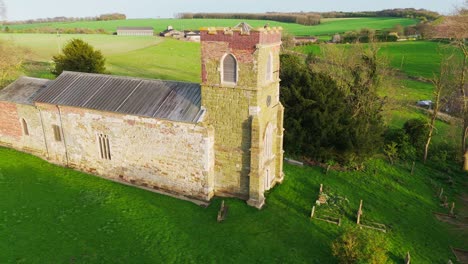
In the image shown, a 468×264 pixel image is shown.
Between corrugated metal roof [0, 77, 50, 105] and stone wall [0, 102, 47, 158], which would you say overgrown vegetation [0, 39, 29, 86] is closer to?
corrugated metal roof [0, 77, 50, 105]

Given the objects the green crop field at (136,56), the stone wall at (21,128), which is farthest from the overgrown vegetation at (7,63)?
the stone wall at (21,128)

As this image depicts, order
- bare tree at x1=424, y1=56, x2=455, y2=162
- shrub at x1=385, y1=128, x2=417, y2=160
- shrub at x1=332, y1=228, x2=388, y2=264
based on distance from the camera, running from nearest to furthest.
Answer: shrub at x1=332, y1=228, x2=388, y2=264
bare tree at x1=424, y1=56, x2=455, y2=162
shrub at x1=385, y1=128, x2=417, y2=160

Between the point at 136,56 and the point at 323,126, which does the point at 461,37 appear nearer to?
the point at 323,126

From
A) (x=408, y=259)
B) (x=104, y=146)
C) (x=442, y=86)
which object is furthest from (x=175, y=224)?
(x=442, y=86)

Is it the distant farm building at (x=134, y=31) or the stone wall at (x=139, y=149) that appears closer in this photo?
the stone wall at (x=139, y=149)

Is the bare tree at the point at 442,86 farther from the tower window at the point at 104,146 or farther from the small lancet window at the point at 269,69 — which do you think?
the tower window at the point at 104,146

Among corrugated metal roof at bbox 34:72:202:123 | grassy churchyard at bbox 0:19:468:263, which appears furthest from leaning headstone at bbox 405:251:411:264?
corrugated metal roof at bbox 34:72:202:123

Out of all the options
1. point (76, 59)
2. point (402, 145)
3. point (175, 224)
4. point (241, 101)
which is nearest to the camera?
point (175, 224)
